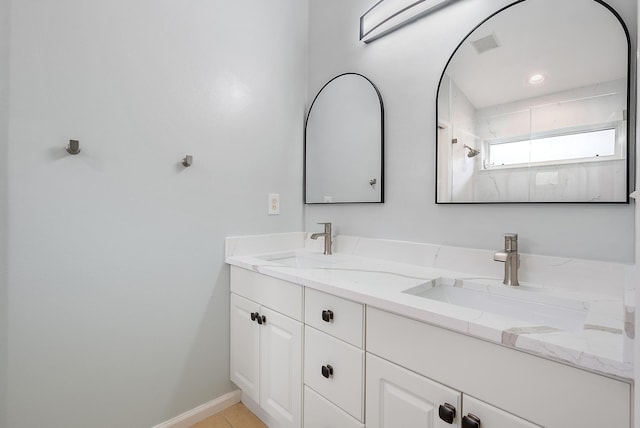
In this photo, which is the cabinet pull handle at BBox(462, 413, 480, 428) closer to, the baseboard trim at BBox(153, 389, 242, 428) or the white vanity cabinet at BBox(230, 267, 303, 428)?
the white vanity cabinet at BBox(230, 267, 303, 428)

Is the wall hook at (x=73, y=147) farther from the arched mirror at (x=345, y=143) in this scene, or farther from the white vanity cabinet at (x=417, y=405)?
the white vanity cabinet at (x=417, y=405)

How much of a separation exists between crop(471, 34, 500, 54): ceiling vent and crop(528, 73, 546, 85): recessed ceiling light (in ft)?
0.63

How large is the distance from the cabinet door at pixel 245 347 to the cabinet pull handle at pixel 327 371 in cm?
44

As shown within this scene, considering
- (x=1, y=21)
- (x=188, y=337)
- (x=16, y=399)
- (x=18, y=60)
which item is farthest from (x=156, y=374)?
(x=1, y=21)

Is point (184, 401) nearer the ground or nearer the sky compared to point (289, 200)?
nearer the ground

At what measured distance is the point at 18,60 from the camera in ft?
3.33

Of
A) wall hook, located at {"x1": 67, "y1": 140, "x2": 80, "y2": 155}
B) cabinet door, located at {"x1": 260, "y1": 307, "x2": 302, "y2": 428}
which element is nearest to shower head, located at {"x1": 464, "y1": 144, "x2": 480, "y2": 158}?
cabinet door, located at {"x1": 260, "y1": 307, "x2": 302, "y2": 428}

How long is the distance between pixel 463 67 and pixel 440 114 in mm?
193

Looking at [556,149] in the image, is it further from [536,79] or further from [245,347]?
[245,347]

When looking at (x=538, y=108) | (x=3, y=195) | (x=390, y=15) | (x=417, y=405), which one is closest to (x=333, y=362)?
(x=417, y=405)

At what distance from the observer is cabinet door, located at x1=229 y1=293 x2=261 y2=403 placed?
1.36 metres

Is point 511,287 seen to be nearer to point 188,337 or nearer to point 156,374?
point 188,337

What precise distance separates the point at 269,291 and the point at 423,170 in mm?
870

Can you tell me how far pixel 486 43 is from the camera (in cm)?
114
